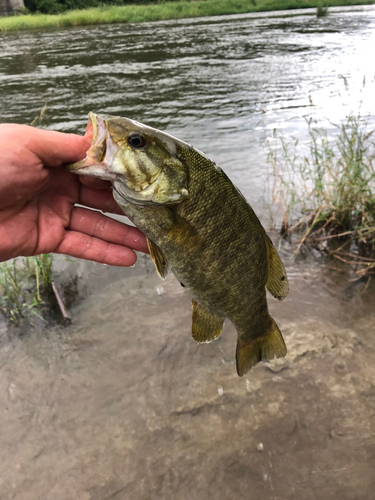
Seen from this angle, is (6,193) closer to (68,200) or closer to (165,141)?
(68,200)

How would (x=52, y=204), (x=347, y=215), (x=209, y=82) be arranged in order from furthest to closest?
(x=209, y=82) < (x=347, y=215) < (x=52, y=204)

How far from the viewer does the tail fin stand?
2.76 m

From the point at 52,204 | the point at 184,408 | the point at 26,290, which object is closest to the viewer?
the point at 52,204

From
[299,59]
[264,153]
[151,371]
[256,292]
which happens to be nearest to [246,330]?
[256,292]

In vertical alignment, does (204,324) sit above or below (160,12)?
below

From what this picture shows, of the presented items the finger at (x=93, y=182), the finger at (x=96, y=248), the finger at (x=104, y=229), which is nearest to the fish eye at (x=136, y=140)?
the finger at (x=93, y=182)

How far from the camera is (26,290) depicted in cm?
496

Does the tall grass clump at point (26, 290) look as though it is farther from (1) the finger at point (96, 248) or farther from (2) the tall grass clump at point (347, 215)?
(2) the tall grass clump at point (347, 215)

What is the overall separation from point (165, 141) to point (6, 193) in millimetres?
1164

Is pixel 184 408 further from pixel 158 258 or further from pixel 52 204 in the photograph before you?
pixel 52 204

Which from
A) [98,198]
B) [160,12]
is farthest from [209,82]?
[160,12]

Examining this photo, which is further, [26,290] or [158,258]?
[26,290]

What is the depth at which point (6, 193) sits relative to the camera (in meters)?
2.57

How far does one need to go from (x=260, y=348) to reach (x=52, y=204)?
1891 mm
